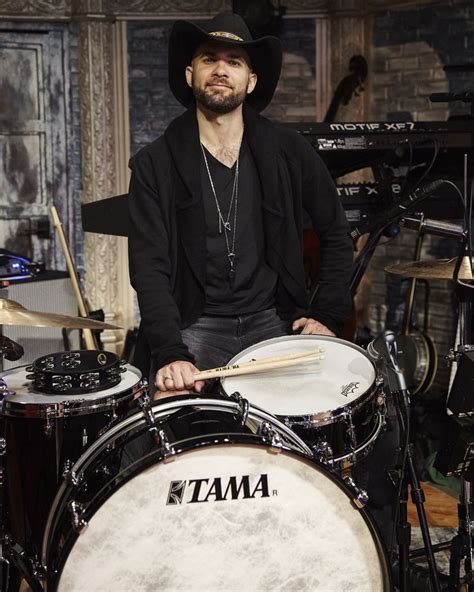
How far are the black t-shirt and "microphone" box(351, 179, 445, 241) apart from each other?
55cm

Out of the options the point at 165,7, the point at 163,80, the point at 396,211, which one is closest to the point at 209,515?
the point at 396,211

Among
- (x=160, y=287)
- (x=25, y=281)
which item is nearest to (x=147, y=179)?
(x=160, y=287)

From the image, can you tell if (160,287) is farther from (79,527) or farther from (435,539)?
(435,539)

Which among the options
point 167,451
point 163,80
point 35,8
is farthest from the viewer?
point 163,80

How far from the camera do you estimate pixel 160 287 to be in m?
2.70

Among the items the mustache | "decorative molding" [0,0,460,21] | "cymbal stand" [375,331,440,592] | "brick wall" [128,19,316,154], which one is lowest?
"cymbal stand" [375,331,440,592]

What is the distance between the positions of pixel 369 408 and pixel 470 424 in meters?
0.28

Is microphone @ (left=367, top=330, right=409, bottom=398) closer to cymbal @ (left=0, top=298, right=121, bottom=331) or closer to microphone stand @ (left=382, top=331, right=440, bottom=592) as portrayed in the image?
microphone stand @ (left=382, top=331, right=440, bottom=592)

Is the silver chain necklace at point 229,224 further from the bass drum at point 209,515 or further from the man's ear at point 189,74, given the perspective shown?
the bass drum at point 209,515

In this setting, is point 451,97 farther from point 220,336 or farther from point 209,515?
point 209,515

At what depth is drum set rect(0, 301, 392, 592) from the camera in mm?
2027

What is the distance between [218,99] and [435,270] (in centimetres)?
85

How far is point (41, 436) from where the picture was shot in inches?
99.2

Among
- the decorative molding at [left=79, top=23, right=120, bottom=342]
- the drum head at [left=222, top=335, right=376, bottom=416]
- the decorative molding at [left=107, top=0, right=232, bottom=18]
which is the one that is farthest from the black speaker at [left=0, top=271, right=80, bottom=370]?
the decorative molding at [left=107, top=0, right=232, bottom=18]
